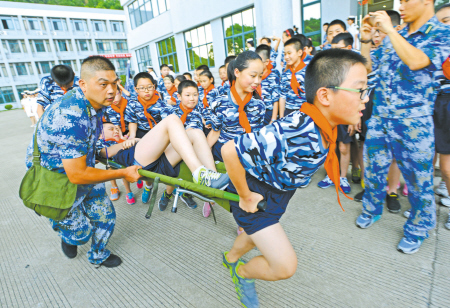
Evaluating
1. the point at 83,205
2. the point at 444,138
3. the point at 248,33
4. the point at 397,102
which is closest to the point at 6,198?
the point at 83,205

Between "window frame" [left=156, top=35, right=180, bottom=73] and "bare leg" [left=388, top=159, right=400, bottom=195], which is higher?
"window frame" [left=156, top=35, right=180, bottom=73]

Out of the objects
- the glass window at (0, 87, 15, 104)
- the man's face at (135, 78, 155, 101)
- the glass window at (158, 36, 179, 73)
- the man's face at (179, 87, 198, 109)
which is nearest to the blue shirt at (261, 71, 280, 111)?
the man's face at (179, 87, 198, 109)

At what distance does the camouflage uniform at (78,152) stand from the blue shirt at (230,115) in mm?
1065

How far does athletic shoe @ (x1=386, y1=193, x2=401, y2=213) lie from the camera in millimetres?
2426

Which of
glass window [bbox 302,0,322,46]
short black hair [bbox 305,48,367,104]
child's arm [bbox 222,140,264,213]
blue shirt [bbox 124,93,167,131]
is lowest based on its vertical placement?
child's arm [bbox 222,140,264,213]

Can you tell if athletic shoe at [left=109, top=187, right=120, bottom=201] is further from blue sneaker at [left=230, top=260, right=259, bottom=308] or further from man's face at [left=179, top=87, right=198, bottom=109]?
blue sneaker at [left=230, top=260, right=259, bottom=308]

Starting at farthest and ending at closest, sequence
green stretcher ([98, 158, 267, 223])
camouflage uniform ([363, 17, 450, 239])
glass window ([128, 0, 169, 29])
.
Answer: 1. glass window ([128, 0, 169, 29])
2. camouflage uniform ([363, 17, 450, 239])
3. green stretcher ([98, 158, 267, 223])

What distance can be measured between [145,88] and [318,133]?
2.57m

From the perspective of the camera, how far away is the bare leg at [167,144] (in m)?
2.02

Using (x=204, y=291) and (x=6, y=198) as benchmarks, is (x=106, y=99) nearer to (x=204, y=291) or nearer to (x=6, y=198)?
(x=204, y=291)

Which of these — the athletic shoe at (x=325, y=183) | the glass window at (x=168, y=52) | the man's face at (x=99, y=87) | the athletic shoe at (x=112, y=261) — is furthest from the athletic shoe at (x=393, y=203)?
the glass window at (x=168, y=52)

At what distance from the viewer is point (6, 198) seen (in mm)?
3693

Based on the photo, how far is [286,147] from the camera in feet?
3.80

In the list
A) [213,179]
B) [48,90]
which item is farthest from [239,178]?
[48,90]
